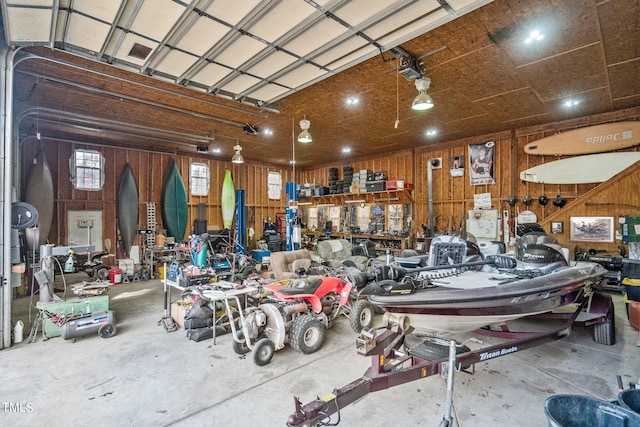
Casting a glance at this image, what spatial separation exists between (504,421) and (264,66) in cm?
479

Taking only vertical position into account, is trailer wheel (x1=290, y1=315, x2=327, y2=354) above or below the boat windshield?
below

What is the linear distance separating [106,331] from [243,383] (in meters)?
2.46

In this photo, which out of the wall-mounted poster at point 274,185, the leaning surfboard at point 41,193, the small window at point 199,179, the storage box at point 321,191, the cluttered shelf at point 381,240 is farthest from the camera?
the wall-mounted poster at point 274,185

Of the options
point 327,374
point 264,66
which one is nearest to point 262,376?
point 327,374

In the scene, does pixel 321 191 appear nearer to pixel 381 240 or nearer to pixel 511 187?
pixel 381 240

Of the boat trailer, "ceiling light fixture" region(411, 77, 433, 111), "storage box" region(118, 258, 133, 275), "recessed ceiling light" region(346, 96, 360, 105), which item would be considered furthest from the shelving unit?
the boat trailer

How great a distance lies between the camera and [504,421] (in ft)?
7.73

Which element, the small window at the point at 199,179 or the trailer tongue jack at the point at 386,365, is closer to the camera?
the trailer tongue jack at the point at 386,365

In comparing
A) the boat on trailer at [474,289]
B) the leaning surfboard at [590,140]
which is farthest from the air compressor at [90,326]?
the leaning surfboard at [590,140]

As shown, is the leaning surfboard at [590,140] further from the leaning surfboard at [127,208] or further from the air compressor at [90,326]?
the leaning surfboard at [127,208]

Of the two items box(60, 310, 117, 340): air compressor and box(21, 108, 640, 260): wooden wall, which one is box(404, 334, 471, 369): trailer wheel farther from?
box(21, 108, 640, 260): wooden wall

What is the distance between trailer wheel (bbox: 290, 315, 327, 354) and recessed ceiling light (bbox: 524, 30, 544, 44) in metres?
4.27

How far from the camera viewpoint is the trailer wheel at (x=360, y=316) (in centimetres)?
419

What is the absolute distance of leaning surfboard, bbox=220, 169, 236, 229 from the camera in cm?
Result: 1126
